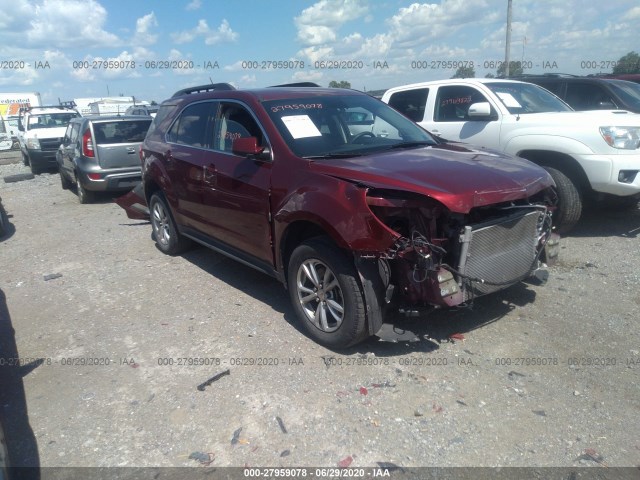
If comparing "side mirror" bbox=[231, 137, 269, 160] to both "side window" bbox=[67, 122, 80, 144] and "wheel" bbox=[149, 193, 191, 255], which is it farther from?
"side window" bbox=[67, 122, 80, 144]

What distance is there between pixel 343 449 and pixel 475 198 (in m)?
1.76

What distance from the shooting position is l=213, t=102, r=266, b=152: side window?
4.50 metres

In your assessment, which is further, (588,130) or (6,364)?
(588,130)

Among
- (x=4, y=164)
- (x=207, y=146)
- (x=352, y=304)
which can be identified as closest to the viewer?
(x=352, y=304)

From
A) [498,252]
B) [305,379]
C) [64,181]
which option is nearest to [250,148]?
[305,379]

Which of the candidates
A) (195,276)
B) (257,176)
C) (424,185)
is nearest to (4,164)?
(195,276)

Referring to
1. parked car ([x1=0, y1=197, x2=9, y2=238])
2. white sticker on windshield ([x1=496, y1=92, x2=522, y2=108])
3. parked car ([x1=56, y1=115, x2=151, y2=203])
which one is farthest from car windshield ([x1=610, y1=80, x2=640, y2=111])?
parked car ([x1=0, y1=197, x2=9, y2=238])

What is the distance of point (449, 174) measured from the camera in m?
3.56

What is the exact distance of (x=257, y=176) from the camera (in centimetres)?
427

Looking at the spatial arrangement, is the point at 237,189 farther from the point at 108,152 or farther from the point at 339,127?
the point at 108,152

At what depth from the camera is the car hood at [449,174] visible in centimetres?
334

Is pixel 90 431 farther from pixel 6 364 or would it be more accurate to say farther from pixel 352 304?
pixel 352 304

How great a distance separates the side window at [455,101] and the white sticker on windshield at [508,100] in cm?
22

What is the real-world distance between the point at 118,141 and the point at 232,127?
20.0 ft
